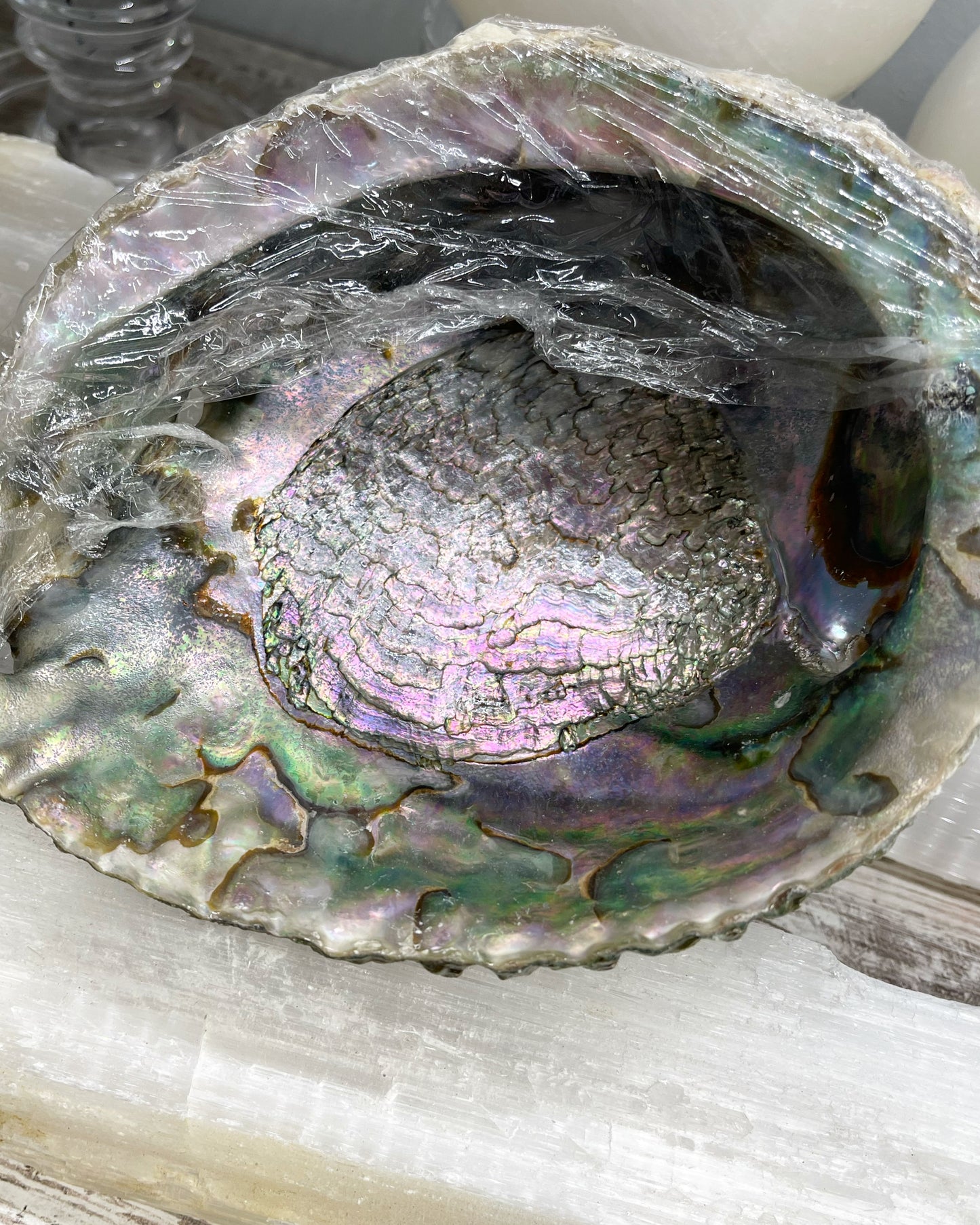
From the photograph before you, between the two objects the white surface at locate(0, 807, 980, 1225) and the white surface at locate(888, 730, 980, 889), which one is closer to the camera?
the white surface at locate(0, 807, 980, 1225)

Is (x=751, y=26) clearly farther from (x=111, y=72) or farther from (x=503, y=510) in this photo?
(x=111, y=72)

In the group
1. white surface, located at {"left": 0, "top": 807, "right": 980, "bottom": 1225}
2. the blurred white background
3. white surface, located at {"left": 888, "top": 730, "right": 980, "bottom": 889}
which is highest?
the blurred white background

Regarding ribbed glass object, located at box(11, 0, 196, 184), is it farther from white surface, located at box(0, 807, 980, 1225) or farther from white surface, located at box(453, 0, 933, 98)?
white surface, located at box(0, 807, 980, 1225)

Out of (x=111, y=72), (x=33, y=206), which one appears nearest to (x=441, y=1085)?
(x=33, y=206)

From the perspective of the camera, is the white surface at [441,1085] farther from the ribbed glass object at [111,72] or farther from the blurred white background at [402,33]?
the blurred white background at [402,33]

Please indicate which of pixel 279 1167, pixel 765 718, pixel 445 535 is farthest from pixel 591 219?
pixel 279 1167

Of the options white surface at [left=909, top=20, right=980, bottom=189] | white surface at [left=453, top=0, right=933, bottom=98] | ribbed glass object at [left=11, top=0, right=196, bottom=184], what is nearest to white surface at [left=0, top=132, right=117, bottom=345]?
ribbed glass object at [left=11, top=0, right=196, bottom=184]

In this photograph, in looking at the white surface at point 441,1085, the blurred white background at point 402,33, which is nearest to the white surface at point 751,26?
the blurred white background at point 402,33
